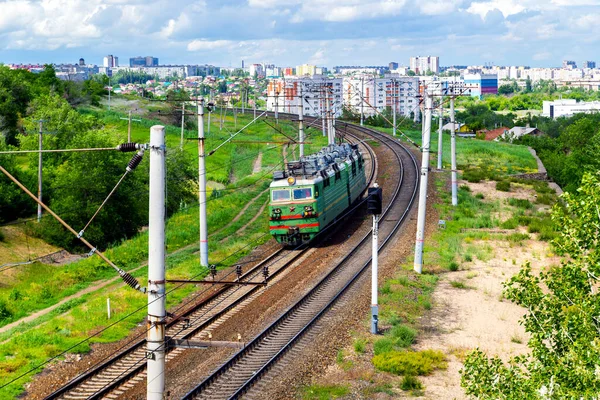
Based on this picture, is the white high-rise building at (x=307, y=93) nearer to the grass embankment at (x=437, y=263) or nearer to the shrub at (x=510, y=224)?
the grass embankment at (x=437, y=263)

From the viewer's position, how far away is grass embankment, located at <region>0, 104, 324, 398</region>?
23.8 metres

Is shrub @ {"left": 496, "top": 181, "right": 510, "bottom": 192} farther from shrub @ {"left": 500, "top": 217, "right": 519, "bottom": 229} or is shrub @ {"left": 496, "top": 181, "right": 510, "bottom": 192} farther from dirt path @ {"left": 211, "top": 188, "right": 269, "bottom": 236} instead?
dirt path @ {"left": 211, "top": 188, "right": 269, "bottom": 236}

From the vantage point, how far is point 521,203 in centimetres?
5141

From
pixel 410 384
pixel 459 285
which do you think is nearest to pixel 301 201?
pixel 459 285

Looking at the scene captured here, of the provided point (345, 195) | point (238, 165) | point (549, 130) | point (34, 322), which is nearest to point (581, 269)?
point (34, 322)

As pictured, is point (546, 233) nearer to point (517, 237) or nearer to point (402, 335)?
point (517, 237)

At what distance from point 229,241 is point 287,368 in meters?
19.0

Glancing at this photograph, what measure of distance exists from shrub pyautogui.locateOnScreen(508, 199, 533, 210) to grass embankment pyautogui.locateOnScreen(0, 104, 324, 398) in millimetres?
16733

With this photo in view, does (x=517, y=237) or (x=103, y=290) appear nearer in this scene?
(x=103, y=290)

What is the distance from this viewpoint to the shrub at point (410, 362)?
21.9m

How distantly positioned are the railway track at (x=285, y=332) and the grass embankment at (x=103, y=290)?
12.1ft

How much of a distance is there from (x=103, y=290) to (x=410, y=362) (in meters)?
15.8

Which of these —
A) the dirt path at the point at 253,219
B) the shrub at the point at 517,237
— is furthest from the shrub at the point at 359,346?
the shrub at the point at 517,237

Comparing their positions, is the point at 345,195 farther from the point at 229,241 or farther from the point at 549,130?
the point at 549,130
